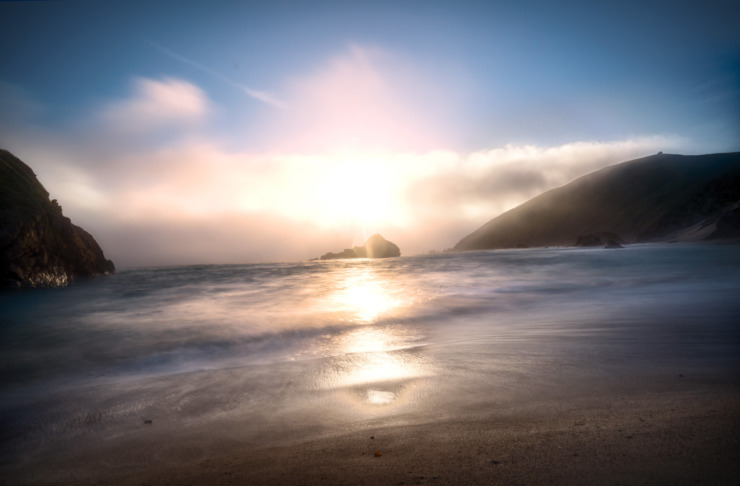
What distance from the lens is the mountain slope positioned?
314 ft

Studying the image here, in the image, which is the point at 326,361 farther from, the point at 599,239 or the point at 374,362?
the point at 599,239

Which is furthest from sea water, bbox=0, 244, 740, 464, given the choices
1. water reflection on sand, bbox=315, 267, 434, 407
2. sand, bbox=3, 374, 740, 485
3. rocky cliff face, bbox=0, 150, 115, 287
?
rocky cliff face, bbox=0, 150, 115, 287

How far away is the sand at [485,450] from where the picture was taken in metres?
2.06

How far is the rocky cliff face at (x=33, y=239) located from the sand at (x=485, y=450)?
2832cm

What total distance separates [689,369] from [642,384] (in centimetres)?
79

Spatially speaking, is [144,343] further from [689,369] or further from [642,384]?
[689,369]

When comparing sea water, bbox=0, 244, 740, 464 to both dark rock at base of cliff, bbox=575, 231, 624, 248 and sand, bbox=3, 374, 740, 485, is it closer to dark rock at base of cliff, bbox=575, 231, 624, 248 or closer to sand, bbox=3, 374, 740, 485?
sand, bbox=3, 374, 740, 485

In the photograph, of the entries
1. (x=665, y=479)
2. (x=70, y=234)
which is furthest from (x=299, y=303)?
(x=70, y=234)

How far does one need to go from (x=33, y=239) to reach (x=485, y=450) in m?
33.2

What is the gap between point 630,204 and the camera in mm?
118625

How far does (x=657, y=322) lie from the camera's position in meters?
6.50

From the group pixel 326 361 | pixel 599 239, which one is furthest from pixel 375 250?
pixel 326 361

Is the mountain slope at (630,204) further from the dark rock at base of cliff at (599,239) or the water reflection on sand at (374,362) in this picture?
the water reflection on sand at (374,362)

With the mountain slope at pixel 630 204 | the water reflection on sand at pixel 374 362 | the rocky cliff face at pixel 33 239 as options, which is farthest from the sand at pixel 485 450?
the mountain slope at pixel 630 204
